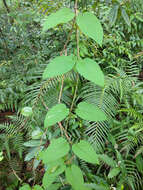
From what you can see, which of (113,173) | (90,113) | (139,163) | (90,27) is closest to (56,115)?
(90,113)

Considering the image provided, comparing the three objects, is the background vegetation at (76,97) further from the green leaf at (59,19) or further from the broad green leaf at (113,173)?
the green leaf at (59,19)

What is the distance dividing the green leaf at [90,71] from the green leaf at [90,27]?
2.1 inches

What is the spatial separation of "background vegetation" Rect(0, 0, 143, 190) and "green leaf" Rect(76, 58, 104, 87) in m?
0.64

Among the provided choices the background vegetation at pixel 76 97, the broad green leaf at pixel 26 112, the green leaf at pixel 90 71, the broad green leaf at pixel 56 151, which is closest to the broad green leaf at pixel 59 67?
the green leaf at pixel 90 71

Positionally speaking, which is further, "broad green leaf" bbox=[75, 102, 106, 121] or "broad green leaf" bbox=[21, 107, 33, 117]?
"broad green leaf" bbox=[21, 107, 33, 117]

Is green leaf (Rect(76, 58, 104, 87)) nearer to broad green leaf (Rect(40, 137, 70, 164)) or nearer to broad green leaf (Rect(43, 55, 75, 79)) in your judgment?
broad green leaf (Rect(43, 55, 75, 79))

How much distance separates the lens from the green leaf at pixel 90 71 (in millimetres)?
351

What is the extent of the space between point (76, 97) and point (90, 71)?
1283mm

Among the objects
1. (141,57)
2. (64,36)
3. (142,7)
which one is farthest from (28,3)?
(141,57)

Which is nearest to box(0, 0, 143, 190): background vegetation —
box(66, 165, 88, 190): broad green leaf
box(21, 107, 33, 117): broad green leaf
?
box(21, 107, 33, 117): broad green leaf

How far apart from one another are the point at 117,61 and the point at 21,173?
148 cm

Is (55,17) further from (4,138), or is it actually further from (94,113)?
(4,138)

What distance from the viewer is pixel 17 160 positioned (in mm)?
1507

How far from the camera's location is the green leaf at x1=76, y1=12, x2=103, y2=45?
35cm
